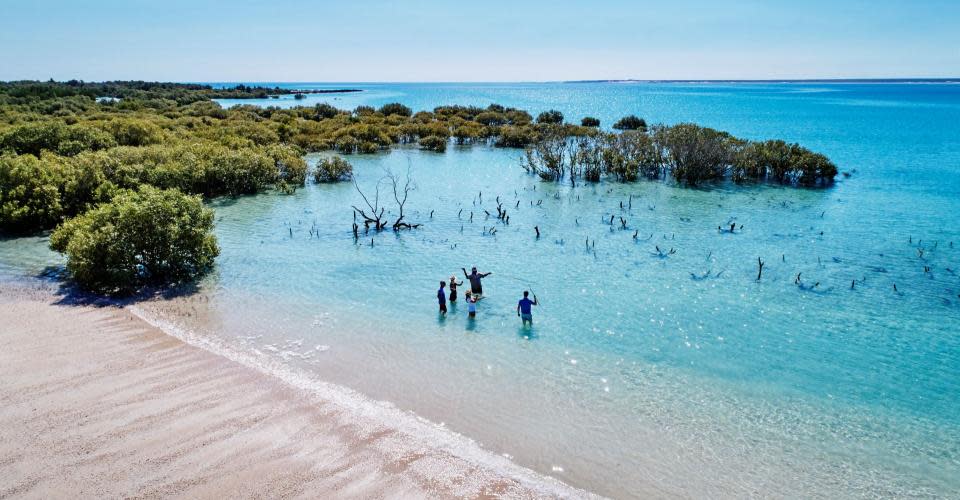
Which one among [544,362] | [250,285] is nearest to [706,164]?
[544,362]

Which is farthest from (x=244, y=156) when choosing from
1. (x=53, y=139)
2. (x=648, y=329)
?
(x=648, y=329)

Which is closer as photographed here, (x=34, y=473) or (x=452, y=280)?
(x=34, y=473)

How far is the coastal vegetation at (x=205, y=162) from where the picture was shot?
77.3ft

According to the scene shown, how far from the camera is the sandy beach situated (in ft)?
38.9

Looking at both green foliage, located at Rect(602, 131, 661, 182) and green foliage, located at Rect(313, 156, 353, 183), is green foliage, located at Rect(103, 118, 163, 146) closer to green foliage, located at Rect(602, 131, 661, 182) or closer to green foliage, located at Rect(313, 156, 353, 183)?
green foliage, located at Rect(313, 156, 353, 183)

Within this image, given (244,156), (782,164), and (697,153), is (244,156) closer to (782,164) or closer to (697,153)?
(697,153)

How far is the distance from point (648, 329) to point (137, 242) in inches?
802

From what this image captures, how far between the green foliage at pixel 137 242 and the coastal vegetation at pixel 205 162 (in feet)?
0.19

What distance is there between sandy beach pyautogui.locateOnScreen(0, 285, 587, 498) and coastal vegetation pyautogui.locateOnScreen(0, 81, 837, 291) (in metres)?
7.32

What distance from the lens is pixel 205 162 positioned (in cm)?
3919

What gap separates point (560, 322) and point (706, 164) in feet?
95.0

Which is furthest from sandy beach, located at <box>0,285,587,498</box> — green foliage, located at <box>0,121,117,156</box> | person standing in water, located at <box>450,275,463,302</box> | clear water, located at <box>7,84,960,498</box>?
green foliage, located at <box>0,121,117,156</box>

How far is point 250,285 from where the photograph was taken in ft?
78.7

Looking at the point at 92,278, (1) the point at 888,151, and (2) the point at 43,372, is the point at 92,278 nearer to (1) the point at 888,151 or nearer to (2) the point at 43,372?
(2) the point at 43,372
